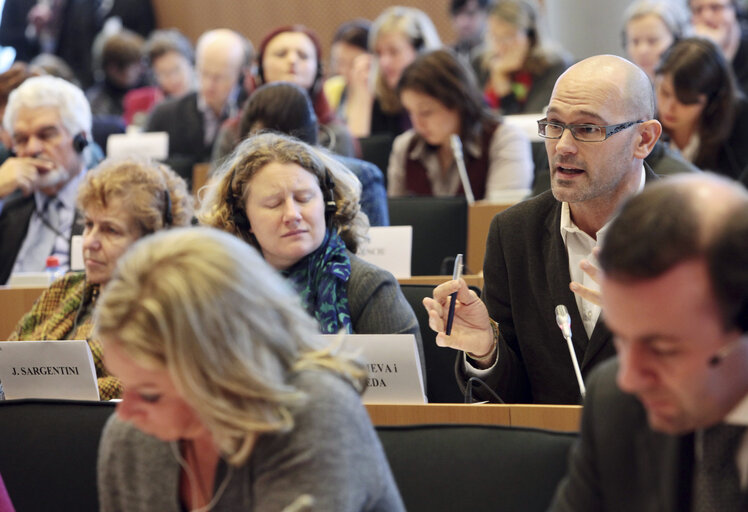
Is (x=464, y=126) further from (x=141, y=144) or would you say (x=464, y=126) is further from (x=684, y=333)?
(x=684, y=333)

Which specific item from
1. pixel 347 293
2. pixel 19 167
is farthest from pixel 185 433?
pixel 19 167

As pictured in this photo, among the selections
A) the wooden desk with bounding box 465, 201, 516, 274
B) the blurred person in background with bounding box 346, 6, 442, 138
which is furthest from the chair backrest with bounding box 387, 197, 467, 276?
the blurred person in background with bounding box 346, 6, 442, 138

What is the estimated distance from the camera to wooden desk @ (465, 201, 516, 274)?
146 inches

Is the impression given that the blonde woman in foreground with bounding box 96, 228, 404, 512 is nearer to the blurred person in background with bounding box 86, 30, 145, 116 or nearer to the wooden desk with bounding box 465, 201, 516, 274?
the wooden desk with bounding box 465, 201, 516, 274

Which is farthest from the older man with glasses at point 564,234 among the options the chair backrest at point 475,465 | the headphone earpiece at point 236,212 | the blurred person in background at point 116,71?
the blurred person in background at point 116,71

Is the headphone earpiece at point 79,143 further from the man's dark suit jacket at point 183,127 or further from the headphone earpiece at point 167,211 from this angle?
the man's dark suit jacket at point 183,127

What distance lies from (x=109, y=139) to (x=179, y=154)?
1.48 ft

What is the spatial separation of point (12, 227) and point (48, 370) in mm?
1712

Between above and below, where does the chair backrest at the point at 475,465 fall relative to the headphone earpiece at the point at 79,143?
below

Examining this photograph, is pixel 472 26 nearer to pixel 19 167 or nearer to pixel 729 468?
pixel 19 167

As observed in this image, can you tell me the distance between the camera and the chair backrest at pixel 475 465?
5.48 ft

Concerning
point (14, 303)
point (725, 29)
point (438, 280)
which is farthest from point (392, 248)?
point (725, 29)

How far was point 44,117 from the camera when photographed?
394cm

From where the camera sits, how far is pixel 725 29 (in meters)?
5.66
